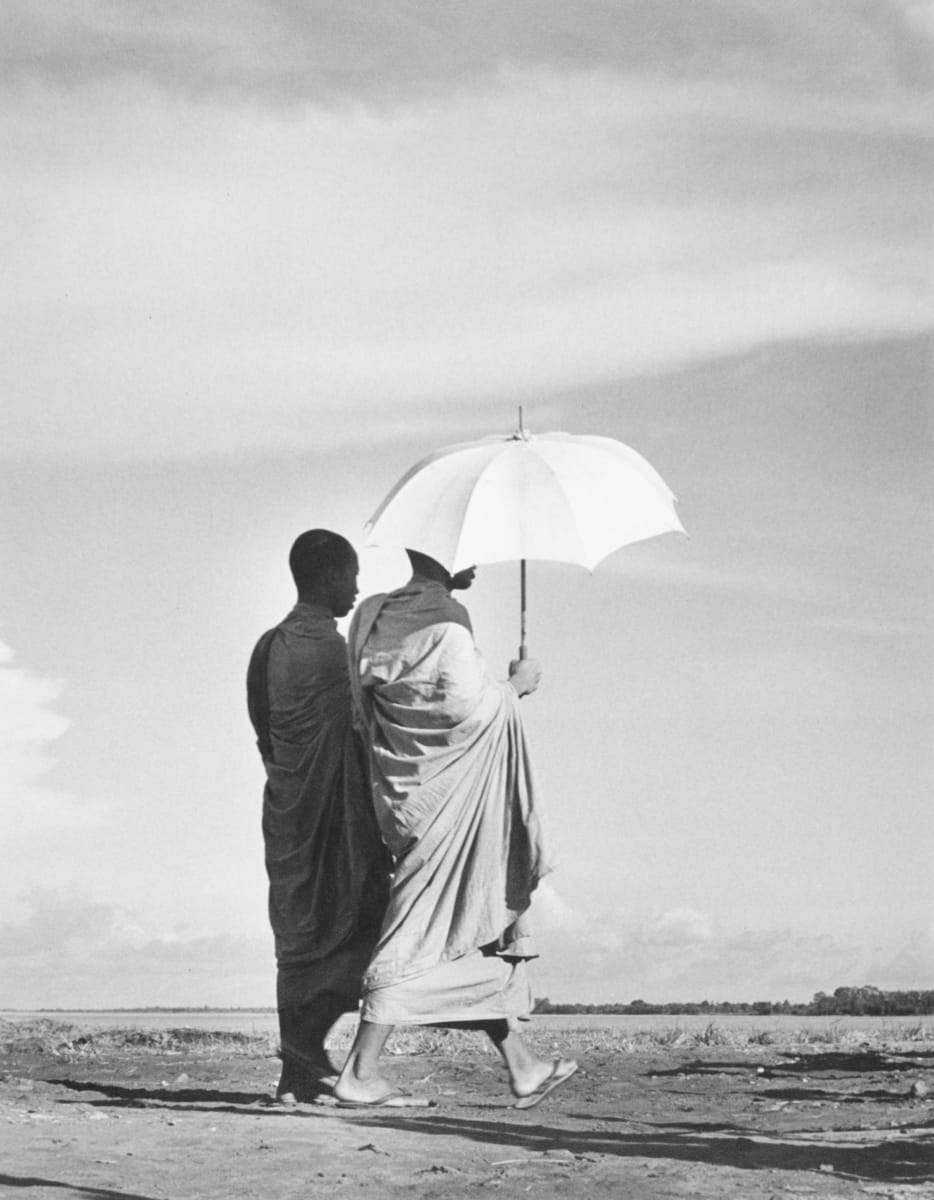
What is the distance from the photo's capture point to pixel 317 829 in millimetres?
7730

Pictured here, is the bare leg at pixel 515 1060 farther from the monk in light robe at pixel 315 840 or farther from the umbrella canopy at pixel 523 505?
the umbrella canopy at pixel 523 505

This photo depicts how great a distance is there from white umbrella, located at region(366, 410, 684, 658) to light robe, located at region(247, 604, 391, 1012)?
2.82 feet

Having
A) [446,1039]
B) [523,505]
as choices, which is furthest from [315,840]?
[446,1039]

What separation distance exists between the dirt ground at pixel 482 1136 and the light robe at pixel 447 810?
2.08 feet

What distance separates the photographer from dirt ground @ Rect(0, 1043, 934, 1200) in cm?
539

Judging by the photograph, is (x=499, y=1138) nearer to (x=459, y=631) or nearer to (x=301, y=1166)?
(x=301, y=1166)

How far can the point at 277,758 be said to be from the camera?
7859 mm

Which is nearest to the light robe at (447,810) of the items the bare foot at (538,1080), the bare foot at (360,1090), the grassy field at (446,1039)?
the bare foot at (538,1080)

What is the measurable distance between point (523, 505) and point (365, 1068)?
2.46 m

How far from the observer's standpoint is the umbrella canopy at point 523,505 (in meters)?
7.28

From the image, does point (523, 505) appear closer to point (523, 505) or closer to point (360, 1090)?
point (523, 505)

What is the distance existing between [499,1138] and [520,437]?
3017 mm

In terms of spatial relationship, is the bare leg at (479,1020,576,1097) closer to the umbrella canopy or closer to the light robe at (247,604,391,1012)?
the light robe at (247,604,391,1012)

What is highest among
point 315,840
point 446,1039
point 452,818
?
point 452,818
